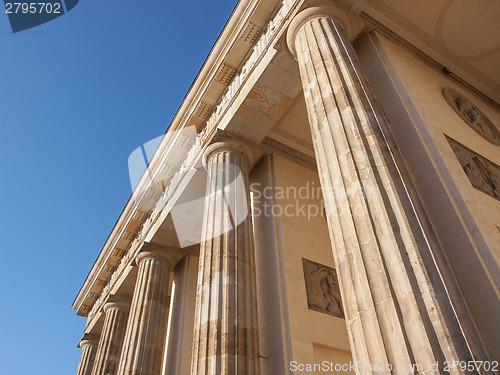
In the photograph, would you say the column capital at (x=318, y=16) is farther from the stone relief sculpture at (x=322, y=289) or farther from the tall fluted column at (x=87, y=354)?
the tall fluted column at (x=87, y=354)

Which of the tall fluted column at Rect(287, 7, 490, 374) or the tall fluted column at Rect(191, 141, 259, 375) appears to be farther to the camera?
the tall fluted column at Rect(191, 141, 259, 375)

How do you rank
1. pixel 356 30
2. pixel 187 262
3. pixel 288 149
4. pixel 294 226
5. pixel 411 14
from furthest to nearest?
1. pixel 187 262
2. pixel 288 149
3. pixel 294 226
4. pixel 411 14
5. pixel 356 30

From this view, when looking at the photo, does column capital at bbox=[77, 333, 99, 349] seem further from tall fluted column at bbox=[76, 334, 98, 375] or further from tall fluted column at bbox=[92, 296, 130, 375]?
tall fluted column at bbox=[92, 296, 130, 375]

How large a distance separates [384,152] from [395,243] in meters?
1.20

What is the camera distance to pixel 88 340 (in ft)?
53.4

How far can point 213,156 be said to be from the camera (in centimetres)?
909

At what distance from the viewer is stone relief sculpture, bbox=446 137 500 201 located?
5.84 metres

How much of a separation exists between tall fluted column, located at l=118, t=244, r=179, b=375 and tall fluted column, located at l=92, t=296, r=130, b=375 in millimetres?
2582

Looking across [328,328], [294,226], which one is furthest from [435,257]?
[294,226]

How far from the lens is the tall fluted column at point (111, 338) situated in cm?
1252

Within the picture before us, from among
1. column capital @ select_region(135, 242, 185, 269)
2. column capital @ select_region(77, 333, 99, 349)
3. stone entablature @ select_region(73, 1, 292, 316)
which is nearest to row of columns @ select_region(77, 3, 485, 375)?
stone entablature @ select_region(73, 1, 292, 316)

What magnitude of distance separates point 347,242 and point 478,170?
3.45 m

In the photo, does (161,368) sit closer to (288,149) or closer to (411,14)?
(288,149)

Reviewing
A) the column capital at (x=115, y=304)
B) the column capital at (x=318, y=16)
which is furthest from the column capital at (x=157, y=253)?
the column capital at (x=318, y=16)
